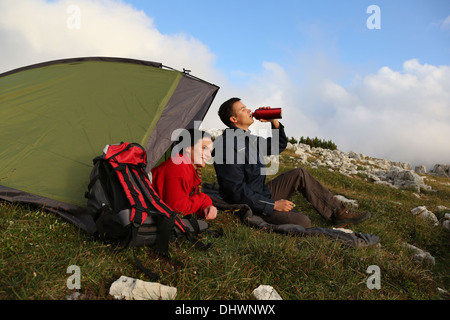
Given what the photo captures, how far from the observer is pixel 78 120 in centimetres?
482

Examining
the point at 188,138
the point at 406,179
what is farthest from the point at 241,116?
the point at 406,179

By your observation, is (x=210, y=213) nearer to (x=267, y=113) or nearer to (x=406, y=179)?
(x=267, y=113)

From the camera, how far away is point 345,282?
3.33 meters

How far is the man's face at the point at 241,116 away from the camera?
5340 millimetres

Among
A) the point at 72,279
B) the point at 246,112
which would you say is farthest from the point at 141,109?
the point at 72,279

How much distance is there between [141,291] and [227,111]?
344cm

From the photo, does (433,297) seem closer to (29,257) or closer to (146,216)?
(146,216)

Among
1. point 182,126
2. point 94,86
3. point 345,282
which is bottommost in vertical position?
point 345,282

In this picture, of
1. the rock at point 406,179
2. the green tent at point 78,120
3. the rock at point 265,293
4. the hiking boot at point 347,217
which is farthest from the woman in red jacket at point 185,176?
the rock at point 406,179

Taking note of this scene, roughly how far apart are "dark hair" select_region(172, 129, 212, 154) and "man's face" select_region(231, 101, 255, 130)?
67 cm

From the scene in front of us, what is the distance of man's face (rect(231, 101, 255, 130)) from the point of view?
5340mm

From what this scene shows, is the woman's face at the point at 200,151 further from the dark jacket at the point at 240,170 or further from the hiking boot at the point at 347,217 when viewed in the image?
the hiking boot at the point at 347,217

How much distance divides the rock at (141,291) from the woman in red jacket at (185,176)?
1975mm
